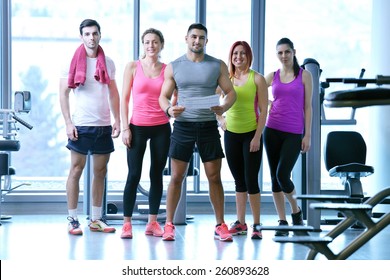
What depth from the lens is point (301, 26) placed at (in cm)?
805

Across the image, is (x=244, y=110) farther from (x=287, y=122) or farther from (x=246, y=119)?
(x=287, y=122)

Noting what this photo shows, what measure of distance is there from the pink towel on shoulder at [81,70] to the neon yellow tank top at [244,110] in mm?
991

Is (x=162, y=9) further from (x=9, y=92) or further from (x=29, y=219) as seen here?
(x=29, y=219)

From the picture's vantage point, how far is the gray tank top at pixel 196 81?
5.55 m

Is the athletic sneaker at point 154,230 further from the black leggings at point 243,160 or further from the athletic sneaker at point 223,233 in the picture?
the black leggings at point 243,160

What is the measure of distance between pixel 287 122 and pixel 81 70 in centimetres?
156

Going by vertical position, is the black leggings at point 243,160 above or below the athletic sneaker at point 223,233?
above

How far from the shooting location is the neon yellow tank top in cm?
580

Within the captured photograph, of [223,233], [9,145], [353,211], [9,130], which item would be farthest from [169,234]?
[353,211]

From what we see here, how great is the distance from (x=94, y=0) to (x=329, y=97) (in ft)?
16.1

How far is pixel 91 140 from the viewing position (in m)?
6.01

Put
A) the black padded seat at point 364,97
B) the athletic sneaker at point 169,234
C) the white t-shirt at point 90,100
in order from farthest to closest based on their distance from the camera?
the white t-shirt at point 90,100 < the athletic sneaker at point 169,234 < the black padded seat at point 364,97

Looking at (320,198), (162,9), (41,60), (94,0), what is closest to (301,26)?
(162,9)

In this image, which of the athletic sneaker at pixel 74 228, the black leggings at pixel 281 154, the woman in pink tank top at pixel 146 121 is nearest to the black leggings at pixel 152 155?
the woman in pink tank top at pixel 146 121
